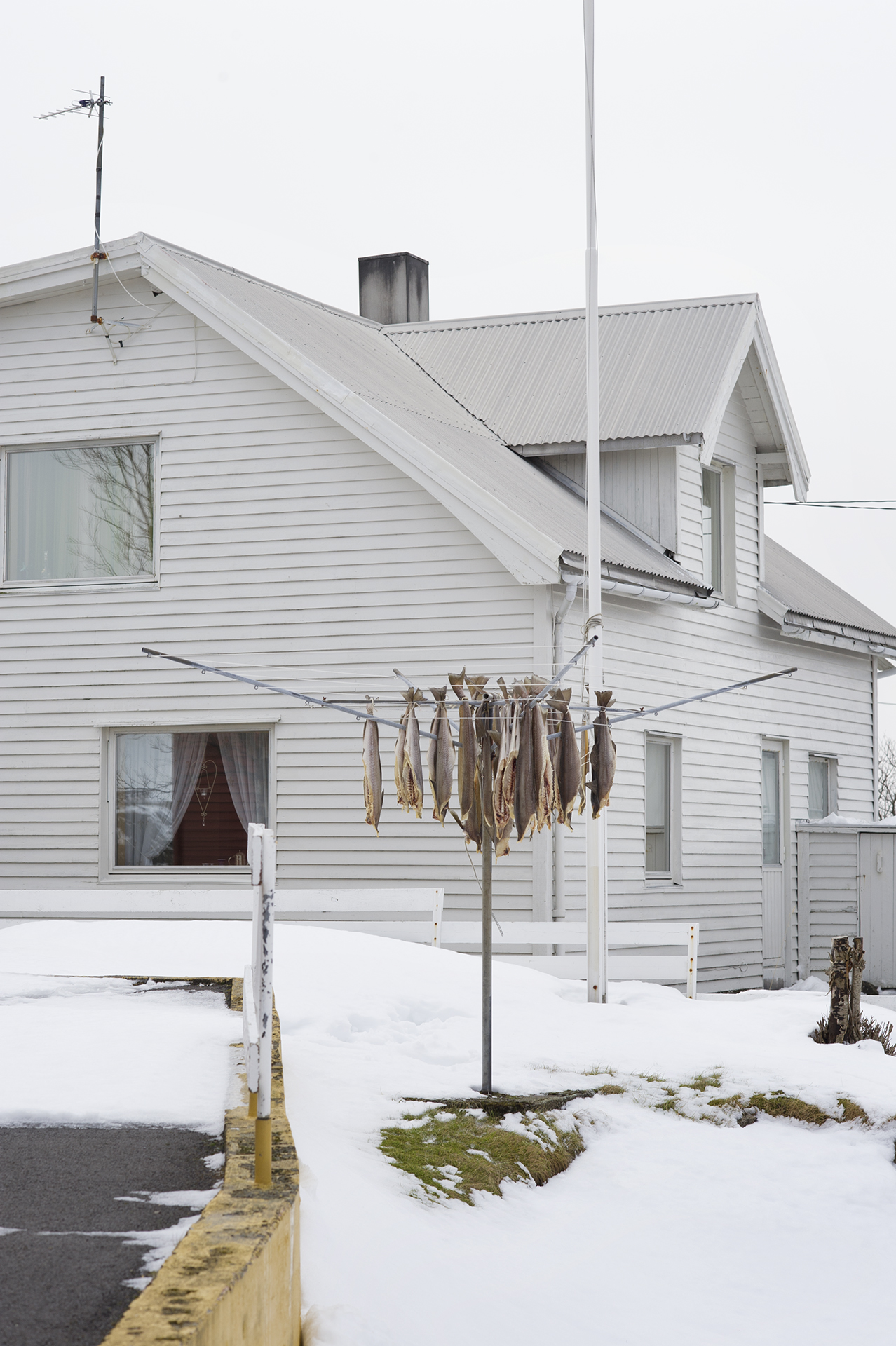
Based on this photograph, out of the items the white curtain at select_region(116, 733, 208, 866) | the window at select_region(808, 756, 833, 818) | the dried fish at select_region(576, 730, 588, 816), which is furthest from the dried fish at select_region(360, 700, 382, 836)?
the window at select_region(808, 756, 833, 818)

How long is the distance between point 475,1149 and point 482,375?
11261 millimetres

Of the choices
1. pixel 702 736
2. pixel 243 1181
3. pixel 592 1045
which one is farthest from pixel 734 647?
pixel 243 1181

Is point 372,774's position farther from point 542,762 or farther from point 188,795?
point 188,795

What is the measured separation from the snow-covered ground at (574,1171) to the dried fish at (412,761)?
52.8 inches

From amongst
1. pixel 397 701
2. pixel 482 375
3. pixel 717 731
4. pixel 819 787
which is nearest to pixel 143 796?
pixel 397 701

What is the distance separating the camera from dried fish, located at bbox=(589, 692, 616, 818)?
8.18 metres

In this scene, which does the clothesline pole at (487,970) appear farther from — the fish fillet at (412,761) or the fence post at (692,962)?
the fence post at (692,962)

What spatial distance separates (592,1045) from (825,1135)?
1497mm

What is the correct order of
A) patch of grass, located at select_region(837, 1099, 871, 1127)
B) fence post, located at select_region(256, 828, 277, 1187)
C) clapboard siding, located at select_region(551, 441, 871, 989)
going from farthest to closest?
clapboard siding, located at select_region(551, 441, 871, 989) → patch of grass, located at select_region(837, 1099, 871, 1127) → fence post, located at select_region(256, 828, 277, 1187)

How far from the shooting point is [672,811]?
14312mm

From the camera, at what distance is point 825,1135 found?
288 inches

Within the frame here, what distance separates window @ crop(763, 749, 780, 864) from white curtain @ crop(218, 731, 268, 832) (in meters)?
5.98

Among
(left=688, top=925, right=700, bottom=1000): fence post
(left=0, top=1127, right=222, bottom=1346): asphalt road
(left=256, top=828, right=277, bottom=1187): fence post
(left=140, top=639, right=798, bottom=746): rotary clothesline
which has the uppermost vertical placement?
(left=140, top=639, right=798, bottom=746): rotary clothesline

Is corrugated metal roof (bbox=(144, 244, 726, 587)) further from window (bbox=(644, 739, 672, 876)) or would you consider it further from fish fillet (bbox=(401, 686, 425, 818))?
fish fillet (bbox=(401, 686, 425, 818))
